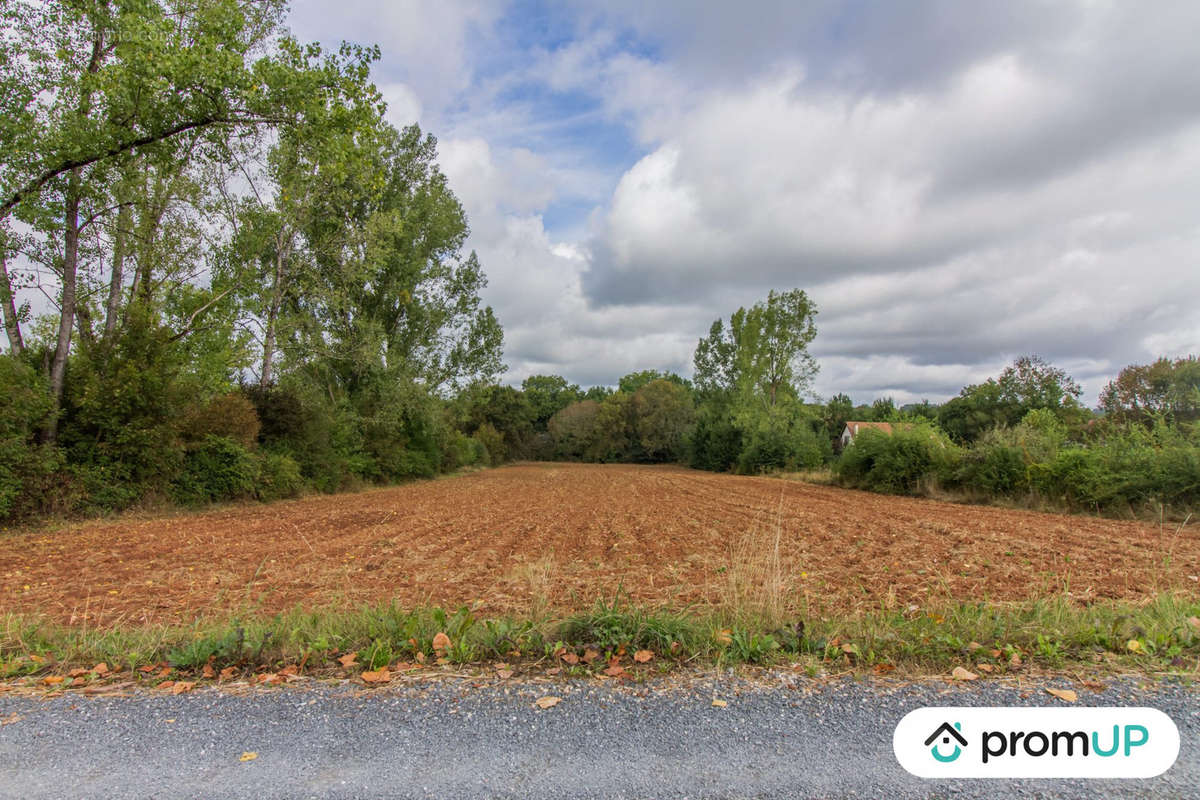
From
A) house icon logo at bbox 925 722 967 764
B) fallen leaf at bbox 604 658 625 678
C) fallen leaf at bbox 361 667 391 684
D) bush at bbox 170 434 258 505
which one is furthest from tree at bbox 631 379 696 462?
house icon logo at bbox 925 722 967 764

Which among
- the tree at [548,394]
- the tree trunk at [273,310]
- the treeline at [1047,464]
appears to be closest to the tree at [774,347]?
the treeline at [1047,464]

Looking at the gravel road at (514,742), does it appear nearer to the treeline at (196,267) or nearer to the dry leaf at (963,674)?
the dry leaf at (963,674)

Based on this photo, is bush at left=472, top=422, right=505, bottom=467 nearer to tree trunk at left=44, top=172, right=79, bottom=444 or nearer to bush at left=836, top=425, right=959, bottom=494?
bush at left=836, top=425, right=959, bottom=494

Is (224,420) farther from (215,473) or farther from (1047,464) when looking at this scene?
(1047,464)

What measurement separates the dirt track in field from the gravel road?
5.33 ft

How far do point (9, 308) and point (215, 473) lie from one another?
5.40 metres

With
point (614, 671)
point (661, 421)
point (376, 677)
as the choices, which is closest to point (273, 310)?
point (376, 677)

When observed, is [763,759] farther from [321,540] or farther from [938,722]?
[321,540]

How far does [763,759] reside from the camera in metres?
2.19

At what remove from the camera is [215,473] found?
48.0ft

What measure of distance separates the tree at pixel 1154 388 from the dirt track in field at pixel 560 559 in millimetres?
36487

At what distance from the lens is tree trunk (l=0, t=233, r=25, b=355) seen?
425 inches

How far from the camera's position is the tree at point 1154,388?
3784 centimetres

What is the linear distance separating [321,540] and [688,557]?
22.1 feet
